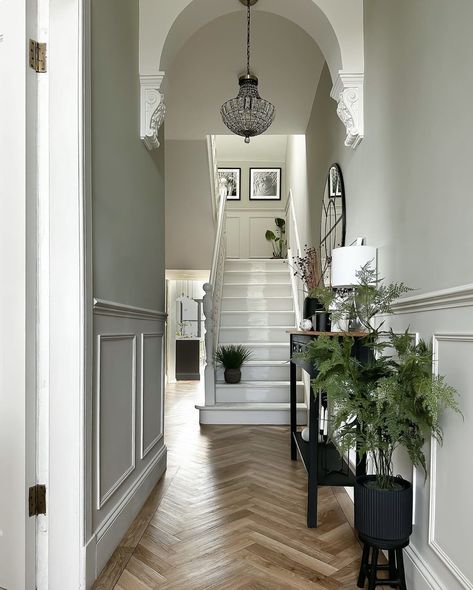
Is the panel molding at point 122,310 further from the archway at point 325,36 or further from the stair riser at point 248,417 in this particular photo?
the stair riser at point 248,417

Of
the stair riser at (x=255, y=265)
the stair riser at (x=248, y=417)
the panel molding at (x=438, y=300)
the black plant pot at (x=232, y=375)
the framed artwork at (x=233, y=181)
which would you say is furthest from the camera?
the framed artwork at (x=233, y=181)

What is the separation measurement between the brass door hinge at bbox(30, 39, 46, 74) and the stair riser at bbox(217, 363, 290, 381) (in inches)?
152

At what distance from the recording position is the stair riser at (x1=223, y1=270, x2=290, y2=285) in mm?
6891

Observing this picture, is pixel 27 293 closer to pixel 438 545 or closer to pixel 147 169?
pixel 147 169

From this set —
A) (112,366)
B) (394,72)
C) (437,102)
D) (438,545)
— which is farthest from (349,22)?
(438,545)

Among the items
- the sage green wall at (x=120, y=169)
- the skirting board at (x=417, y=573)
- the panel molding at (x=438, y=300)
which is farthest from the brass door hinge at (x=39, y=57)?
the skirting board at (x=417, y=573)

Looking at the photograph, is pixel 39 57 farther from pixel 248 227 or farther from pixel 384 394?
pixel 248 227

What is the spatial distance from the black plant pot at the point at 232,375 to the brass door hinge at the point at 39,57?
364 cm

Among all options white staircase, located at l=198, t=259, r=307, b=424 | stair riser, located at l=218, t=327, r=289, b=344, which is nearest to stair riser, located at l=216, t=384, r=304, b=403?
white staircase, located at l=198, t=259, r=307, b=424

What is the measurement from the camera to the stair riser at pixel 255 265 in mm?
7375

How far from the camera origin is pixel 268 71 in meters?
4.27

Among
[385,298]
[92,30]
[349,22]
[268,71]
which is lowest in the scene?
[385,298]

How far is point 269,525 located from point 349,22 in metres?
2.65

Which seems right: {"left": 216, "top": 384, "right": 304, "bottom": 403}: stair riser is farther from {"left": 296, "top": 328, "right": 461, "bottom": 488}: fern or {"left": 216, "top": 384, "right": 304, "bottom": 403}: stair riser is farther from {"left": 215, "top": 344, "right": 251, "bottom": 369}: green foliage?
{"left": 296, "top": 328, "right": 461, "bottom": 488}: fern
